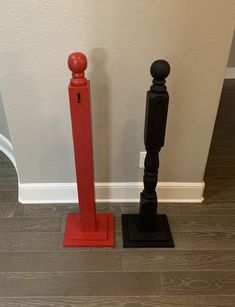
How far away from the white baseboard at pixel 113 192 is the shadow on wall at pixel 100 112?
0.33 feet

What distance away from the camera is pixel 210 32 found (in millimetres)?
1399

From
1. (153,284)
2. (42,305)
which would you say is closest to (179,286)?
(153,284)

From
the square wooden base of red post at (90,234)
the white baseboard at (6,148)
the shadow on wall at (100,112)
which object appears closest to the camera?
the shadow on wall at (100,112)

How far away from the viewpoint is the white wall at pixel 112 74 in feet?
4.44

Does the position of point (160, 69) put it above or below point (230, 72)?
above

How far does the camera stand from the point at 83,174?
1476mm

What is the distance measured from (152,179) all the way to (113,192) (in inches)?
17.3

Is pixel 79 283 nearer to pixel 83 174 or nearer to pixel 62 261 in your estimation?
pixel 62 261

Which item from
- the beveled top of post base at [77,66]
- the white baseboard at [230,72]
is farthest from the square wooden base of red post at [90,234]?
the white baseboard at [230,72]

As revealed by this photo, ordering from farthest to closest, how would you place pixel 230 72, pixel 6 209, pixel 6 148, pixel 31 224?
pixel 230 72
pixel 6 148
pixel 6 209
pixel 31 224

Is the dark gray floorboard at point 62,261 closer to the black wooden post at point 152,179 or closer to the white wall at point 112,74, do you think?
the black wooden post at point 152,179

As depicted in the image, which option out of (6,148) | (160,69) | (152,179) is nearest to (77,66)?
(160,69)

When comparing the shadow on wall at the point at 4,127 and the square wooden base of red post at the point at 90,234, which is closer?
the square wooden base of red post at the point at 90,234

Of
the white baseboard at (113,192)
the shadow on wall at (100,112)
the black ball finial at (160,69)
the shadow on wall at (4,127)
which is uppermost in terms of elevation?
the black ball finial at (160,69)
